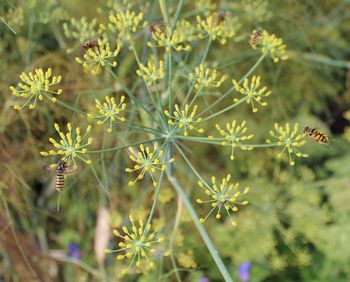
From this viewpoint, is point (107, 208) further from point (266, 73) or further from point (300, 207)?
point (266, 73)

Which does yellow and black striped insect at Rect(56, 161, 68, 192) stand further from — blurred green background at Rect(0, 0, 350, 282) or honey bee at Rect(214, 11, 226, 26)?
blurred green background at Rect(0, 0, 350, 282)

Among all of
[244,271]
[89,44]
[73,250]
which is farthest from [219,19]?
[73,250]

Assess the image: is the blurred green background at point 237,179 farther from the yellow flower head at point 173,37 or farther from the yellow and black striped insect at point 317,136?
the yellow and black striped insect at point 317,136

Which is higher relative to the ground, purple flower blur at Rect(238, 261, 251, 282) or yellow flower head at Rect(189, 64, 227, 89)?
yellow flower head at Rect(189, 64, 227, 89)

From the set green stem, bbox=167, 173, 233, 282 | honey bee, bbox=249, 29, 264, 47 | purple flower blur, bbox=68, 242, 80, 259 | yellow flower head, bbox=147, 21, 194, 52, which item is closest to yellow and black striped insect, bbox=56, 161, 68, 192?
green stem, bbox=167, 173, 233, 282

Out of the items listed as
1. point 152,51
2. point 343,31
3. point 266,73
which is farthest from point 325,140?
point 343,31

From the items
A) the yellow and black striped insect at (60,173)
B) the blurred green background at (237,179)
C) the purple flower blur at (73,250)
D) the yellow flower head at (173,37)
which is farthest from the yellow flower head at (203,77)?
the purple flower blur at (73,250)

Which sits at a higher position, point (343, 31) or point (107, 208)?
point (343, 31)

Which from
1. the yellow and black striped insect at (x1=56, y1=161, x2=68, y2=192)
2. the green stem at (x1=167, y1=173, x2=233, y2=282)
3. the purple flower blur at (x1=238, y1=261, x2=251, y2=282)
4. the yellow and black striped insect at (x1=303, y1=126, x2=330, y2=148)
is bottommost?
the purple flower blur at (x1=238, y1=261, x2=251, y2=282)
